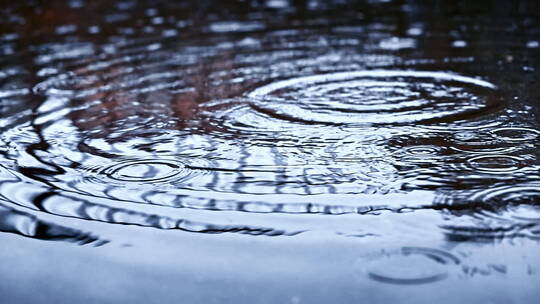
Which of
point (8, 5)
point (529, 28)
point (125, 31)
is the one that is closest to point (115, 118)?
point (125, 31)

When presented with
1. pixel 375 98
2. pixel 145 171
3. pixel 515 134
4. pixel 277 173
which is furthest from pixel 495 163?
pixel 145 171

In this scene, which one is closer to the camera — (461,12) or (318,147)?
(318,147)

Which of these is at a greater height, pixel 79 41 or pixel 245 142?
pixel 79 41

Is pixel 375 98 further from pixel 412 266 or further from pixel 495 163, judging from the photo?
pixel 412 266

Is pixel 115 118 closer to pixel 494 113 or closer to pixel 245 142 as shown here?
pixel 245 142

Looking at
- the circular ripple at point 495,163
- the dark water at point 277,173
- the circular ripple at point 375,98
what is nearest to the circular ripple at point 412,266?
the dark water at point 277,173
